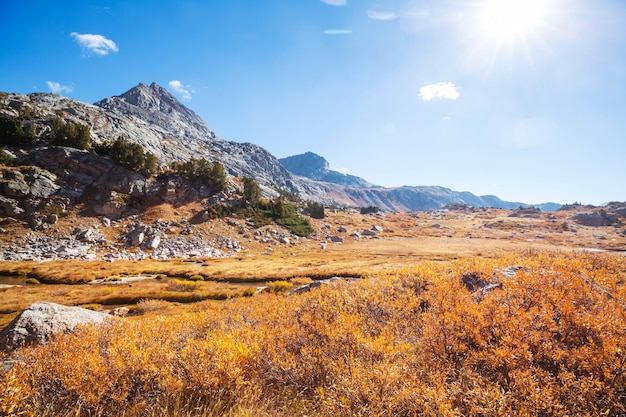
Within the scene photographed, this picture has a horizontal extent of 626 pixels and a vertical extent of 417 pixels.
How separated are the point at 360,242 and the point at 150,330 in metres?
76.9

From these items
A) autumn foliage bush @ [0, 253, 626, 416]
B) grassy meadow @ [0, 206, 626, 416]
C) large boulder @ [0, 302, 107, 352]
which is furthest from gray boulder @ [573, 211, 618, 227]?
large boulder @ [0, 302, 107, 352]

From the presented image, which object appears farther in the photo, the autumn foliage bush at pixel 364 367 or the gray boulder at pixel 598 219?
the gray boulder at pixel 598 219

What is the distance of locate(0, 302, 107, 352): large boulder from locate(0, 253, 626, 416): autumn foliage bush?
371 centimetres

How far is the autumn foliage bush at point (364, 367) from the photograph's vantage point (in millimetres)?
4391

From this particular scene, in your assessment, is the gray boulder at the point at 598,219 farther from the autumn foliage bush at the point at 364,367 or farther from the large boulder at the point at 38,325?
the large boulder at the point at 38,325

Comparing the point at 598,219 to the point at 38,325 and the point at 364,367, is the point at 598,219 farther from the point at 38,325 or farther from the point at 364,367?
the point at 38,325

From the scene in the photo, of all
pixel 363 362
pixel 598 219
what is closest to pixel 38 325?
pixel 363 362

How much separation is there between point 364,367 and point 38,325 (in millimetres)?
12990

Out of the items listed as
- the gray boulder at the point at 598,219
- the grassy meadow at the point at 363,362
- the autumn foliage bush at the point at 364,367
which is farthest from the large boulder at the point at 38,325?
the gray boulder at the point at 598,219

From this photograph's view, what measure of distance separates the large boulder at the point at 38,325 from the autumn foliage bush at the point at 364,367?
3.71 metres

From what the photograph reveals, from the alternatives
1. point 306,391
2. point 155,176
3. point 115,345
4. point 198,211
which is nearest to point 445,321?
point 306,391

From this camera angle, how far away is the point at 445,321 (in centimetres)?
652

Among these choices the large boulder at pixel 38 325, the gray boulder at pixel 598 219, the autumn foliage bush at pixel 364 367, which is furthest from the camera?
the gray boulder at pixel 598 219

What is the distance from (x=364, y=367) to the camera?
5445 millimetres
